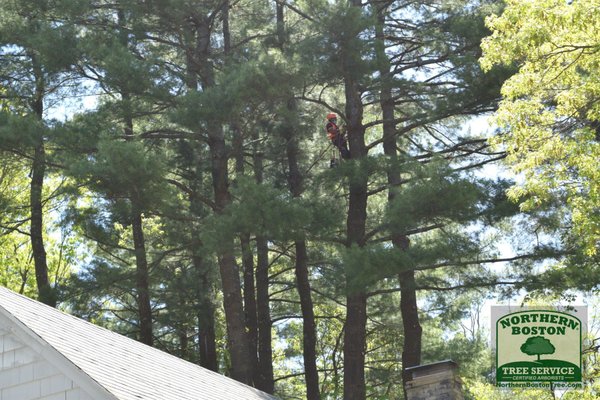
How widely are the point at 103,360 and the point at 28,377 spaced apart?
880mm

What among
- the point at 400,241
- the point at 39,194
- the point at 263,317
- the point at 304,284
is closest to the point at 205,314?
the point at 263,317

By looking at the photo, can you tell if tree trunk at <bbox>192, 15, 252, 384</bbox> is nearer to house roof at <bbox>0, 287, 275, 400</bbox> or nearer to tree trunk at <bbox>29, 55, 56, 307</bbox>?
tree trunk at <bbox>29, 55, 56, 307</bbox>

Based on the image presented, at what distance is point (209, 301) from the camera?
2469 cm

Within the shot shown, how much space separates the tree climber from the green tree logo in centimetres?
648

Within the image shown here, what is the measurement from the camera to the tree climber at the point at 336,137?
68.6ft

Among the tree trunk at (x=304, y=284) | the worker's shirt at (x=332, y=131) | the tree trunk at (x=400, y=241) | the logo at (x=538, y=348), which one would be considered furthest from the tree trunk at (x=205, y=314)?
the logo at (x=538, y=348)

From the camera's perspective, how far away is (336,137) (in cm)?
2098

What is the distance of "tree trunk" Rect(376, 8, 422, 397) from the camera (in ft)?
67.1

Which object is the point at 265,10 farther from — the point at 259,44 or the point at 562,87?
the point at 562,87

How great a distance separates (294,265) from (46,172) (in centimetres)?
697

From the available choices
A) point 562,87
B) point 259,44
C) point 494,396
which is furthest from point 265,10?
point 562,87

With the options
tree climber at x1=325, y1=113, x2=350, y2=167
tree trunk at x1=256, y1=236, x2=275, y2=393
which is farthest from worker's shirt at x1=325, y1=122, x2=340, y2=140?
tree trunk at x1=256, y1=236, x2=275, y2=393

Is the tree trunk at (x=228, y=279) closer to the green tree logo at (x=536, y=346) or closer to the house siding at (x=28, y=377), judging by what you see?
the green tree logo at (x=536, y=346)

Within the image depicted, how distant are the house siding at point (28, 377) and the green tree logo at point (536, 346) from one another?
→ 8902mm
